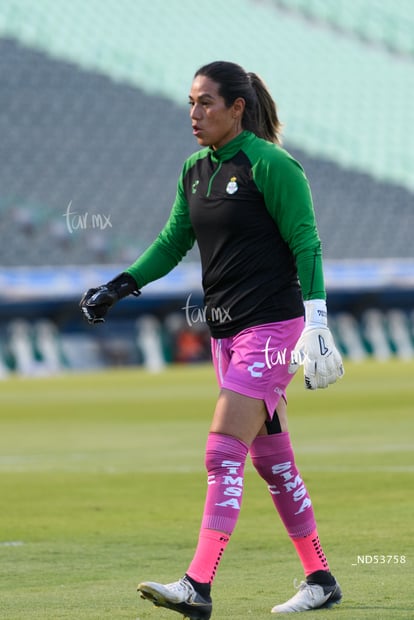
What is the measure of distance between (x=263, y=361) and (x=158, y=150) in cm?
4547

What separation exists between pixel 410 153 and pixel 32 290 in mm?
19199

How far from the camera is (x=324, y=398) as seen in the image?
25109 millimetres

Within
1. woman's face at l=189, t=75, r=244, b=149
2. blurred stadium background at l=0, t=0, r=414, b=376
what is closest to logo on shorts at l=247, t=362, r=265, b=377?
woman's face at l=189, t=75, r=244, b=149

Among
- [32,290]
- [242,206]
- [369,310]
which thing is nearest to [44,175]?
[32,290]

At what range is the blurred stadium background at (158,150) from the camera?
143ft

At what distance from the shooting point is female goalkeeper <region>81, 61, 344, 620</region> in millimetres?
5129

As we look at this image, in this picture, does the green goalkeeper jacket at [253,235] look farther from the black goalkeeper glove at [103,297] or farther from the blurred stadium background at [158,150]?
the blurred stadium background at [158,150]

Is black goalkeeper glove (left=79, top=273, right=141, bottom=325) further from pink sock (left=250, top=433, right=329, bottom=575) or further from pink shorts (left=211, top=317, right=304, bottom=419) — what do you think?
pink sock (left=250, top=433, right=329, bottom=575)

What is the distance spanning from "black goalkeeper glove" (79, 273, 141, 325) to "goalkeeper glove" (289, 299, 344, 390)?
0.86 m

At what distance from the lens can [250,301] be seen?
209 inches

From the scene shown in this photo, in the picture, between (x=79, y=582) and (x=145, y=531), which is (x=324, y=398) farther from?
(x=79, y=582)

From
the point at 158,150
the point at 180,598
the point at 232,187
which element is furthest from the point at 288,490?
the point at 158,150

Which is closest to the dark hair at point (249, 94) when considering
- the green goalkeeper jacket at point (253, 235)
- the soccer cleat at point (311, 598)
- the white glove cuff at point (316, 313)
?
the green goalkeeper jacket at point (253, 235)

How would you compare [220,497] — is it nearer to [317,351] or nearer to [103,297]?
[317,351]
